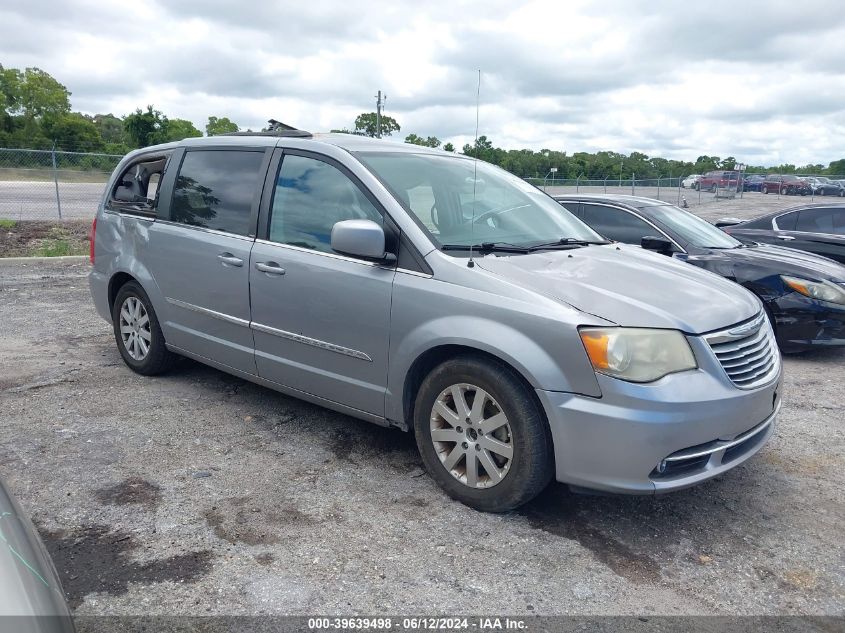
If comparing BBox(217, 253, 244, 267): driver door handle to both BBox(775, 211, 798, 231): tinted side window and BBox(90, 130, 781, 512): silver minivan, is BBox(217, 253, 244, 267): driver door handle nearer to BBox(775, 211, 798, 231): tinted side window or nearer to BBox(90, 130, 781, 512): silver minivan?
BBox(90, 130, 781, 512): silver minivan

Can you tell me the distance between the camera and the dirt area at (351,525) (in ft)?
9.18

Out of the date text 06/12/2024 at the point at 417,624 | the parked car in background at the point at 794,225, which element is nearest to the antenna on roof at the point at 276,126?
the date text 06/12/2024 at the point at 417,624

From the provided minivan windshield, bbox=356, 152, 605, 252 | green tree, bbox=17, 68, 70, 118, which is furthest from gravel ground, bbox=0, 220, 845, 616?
green tree, bbox=17, 68, 70, 118

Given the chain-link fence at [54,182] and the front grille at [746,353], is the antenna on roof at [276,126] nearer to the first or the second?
the front grille at [746,353]

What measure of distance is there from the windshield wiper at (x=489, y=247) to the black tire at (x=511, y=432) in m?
0.61

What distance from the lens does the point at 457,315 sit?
3.38 metres

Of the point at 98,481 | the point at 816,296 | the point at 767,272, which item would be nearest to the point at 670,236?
the point at 767,272

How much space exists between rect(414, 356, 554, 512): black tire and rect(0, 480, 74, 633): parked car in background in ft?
6.44

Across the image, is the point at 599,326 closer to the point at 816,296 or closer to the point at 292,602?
the point at 292,602

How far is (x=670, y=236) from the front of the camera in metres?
7.18

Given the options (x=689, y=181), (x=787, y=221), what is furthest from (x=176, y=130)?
(x=787, y=221)

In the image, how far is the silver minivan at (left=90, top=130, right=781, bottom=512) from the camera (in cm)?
307

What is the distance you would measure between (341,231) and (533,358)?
3.80 feet

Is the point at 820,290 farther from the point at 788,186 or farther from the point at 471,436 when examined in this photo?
the point at 788,186
